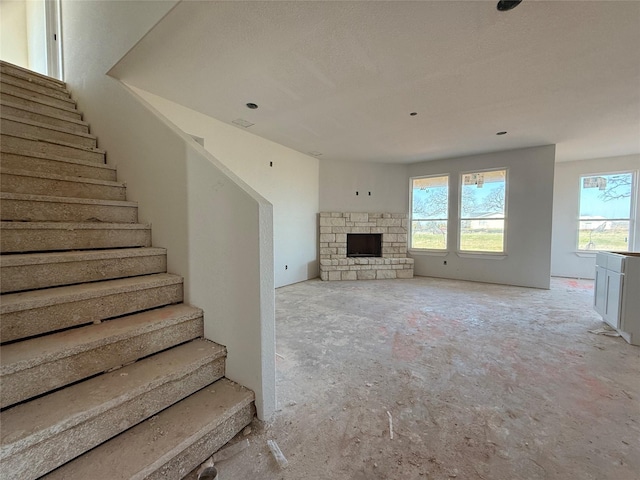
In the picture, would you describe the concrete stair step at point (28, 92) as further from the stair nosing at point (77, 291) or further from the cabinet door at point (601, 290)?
the cabinet door at point (601, 290)

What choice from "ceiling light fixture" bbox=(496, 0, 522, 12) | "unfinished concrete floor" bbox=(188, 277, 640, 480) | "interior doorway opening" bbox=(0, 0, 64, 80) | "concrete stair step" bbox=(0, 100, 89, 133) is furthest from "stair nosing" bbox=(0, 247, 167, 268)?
"interior doorway opening" bbox=(0, 0, 64, 80)

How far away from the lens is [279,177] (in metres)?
4.76

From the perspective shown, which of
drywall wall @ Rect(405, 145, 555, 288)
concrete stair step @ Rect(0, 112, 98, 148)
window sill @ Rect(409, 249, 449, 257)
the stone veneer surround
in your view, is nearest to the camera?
concrete stair step @ Rect(0, 112, 98, 148)

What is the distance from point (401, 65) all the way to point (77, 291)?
292 centimetres

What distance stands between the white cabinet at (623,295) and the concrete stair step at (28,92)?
5936 millimetres

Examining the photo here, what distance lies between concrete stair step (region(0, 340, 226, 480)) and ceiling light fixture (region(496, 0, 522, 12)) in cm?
284

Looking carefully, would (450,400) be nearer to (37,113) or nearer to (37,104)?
(37,113)

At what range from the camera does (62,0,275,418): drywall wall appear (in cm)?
137

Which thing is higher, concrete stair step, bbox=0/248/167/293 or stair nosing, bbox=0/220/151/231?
stair nosing, bbox=0/220/151/231

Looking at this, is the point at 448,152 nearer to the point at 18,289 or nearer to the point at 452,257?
the point at 452,257

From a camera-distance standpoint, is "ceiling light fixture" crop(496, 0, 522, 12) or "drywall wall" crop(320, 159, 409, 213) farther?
"drywall wall" crop(320, 159, 409, 213)

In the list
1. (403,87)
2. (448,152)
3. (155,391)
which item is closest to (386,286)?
(448,152)

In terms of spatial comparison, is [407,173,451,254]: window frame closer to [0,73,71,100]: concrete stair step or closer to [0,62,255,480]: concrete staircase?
[0,62,255,480]: concrete staircase

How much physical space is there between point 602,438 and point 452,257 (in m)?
4.57
